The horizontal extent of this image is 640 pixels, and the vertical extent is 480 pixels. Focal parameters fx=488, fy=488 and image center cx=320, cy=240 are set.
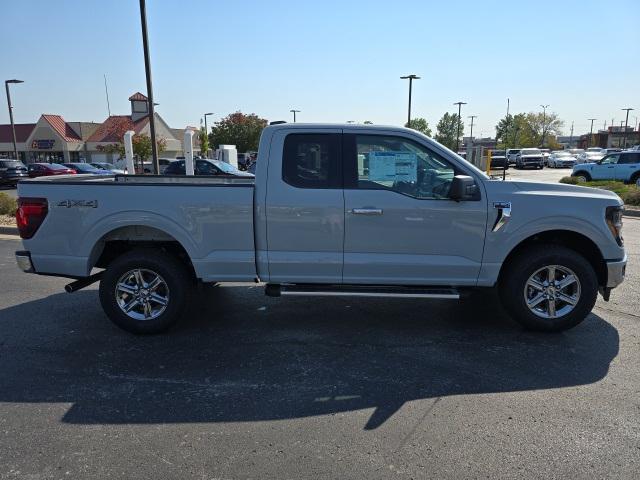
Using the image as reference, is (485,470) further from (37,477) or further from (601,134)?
(601,134)

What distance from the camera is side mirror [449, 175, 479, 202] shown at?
4.36m

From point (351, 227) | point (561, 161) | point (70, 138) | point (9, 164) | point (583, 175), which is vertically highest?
point (70, 138)

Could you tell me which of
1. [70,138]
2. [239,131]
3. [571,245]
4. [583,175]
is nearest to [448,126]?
[239,131]

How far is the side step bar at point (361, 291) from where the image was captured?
4.63m

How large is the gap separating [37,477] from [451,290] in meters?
3.58

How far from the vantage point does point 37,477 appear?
2.75 metres

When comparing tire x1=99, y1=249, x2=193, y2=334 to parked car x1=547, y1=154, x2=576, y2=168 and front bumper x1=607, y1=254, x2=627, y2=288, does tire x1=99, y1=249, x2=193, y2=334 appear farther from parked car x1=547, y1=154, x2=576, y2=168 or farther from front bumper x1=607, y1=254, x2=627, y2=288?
parked car x1=547, y1=154, x2=576, y2=168

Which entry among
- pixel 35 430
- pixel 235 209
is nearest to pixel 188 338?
pixel 235 209

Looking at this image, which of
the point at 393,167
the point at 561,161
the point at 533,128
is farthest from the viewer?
the point at 533,128

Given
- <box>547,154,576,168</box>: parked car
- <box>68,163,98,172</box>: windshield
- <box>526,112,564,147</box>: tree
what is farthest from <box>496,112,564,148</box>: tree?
<box>68,163,98,172</box>: windshield

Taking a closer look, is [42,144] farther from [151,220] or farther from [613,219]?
[613,219]

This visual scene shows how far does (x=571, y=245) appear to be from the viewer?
4.92 meters

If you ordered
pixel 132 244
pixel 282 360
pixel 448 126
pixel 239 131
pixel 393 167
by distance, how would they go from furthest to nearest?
pixel 448 126, pixel 239 131, pixel 132 244, pixel 393 167, pixel 282 360

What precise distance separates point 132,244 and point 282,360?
2074 mm
